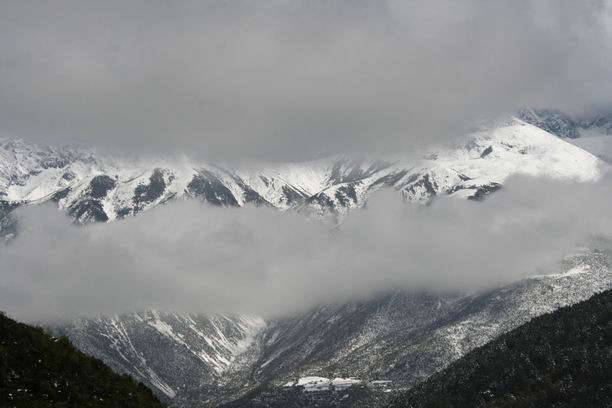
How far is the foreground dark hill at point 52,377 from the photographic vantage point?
61.7 m

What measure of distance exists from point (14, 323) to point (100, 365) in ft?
31.5

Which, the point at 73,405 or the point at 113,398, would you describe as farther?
the point at 113,398

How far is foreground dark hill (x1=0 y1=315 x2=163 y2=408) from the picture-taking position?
202 ft

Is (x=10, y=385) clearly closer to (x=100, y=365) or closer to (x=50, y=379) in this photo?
(x=50, y=379)

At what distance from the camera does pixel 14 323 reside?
71750mm

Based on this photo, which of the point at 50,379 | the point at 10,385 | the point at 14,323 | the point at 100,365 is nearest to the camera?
the point at 10,385

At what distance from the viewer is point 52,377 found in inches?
2621

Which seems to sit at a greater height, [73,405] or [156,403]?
[73,405]

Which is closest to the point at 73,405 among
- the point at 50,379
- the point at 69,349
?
the point at 50,379

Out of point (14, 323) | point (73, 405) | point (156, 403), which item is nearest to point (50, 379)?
point (73, 405)

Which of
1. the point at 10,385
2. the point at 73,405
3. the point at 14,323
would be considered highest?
the point at 14,323

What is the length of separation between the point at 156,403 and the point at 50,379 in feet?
44.5

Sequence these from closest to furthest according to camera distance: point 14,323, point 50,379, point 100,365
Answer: point 50,379
point 14,323
point 100,365

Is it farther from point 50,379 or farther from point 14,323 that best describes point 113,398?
point 14,323
